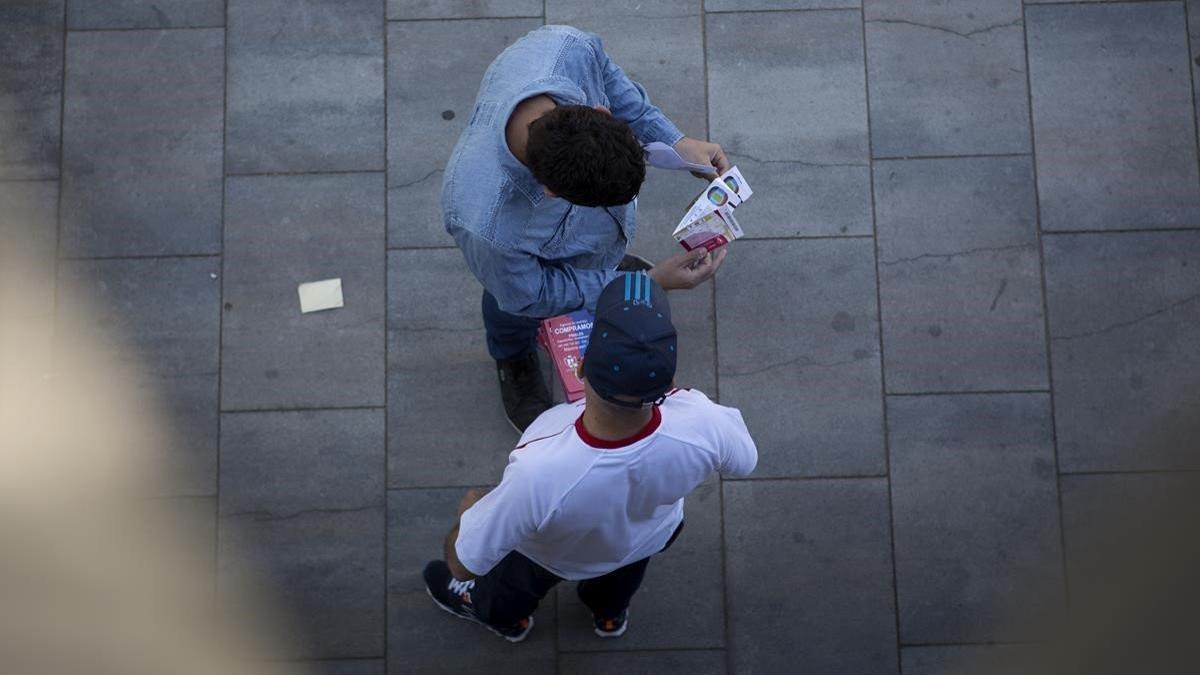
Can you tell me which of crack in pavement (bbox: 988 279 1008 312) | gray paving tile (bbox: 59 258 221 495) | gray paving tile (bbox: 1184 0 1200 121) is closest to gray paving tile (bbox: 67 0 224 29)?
gray paving tile (bbox: 59 258 221 495)

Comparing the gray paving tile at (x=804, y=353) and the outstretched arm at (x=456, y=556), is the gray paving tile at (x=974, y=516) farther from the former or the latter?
the outstretched arm at (x=456, y=556)

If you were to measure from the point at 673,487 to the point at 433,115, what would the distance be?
2.80 metres

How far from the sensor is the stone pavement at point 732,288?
4.77 m

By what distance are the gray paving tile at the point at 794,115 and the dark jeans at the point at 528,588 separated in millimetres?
1930

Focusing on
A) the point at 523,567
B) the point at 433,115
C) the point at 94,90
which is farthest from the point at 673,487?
the point at 94,90

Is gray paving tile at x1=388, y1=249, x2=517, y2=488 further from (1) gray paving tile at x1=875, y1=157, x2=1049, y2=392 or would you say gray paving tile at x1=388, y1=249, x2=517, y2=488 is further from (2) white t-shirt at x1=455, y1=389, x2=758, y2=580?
(1) gray paving tile at x1=875, y1=157, x2=1049, y2=392

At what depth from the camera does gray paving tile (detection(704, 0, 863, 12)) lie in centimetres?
531

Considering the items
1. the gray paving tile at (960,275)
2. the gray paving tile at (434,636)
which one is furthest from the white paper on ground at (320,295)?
the gray paving tile at (960,275)

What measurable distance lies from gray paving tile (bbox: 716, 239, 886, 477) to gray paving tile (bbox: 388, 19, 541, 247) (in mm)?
1509

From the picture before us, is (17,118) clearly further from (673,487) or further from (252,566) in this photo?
(673,487)

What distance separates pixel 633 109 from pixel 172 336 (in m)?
2.62

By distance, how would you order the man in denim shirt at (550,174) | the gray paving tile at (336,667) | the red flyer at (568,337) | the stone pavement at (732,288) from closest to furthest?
1. the man in denim shirt at (550,174)
2. the red flyer at (568,337)
3. the gray paving tile at (336,667)
4. the stone pavement at (732,288)

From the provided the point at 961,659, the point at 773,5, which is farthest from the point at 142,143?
the point at 961,659

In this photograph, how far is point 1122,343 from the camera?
16.5 ft
